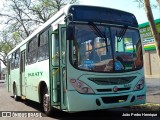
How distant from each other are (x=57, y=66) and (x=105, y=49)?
5.13 feet

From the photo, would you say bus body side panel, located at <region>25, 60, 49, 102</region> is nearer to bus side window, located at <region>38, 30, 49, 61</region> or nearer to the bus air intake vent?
bus side window, located at <region>38, 30, 49, 61</region>

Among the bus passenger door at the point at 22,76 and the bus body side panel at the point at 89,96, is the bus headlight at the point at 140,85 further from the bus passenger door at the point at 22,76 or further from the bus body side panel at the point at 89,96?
the bus passenger door at the point at 22,76

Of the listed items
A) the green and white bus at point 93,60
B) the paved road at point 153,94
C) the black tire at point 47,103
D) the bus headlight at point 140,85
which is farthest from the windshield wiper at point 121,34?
the paved road at point 153,94

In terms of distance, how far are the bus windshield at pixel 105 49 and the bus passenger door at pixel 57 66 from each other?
1.55ft

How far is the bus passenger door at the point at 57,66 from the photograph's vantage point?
320 inches

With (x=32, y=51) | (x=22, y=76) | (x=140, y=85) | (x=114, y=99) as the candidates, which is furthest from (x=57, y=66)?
(x=22, y=76)

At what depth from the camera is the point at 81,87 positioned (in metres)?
7.73

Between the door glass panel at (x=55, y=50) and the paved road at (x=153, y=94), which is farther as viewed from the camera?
the paved road at (x=153, y=94)

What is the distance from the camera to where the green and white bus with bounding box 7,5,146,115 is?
777 centimetres

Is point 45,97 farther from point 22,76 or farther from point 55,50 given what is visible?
point 22,76

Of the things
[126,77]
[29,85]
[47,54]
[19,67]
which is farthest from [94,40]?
[19,67]

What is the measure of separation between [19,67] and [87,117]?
6.52m

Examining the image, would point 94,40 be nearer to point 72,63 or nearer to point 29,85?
point 72,63

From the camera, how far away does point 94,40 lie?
8.16 metres
